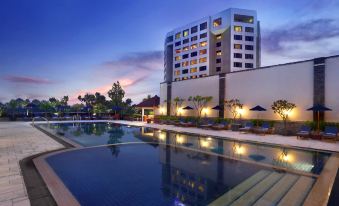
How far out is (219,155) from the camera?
955 centimetres

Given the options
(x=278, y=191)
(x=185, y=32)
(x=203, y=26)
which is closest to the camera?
(x=278, y=191)

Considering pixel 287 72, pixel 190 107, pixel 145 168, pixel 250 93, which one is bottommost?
pixel 145 168

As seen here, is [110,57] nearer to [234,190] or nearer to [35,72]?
[35,72]

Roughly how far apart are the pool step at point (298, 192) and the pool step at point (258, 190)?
1.79 feet

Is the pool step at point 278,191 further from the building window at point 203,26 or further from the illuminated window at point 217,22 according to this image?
the building window at point 203,26

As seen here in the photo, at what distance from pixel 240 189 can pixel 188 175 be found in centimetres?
188

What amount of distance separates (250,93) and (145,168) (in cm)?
1543

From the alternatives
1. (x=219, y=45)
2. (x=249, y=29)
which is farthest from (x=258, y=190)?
(x=249, y=29)

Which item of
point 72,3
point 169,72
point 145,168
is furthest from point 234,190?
point 169,72

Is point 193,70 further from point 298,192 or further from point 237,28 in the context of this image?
point 298,192

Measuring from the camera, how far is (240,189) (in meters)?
5.59

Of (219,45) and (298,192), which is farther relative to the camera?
(219,45)

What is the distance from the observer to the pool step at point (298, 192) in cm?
473

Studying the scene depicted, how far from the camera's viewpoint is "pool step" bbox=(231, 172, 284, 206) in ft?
15.7
